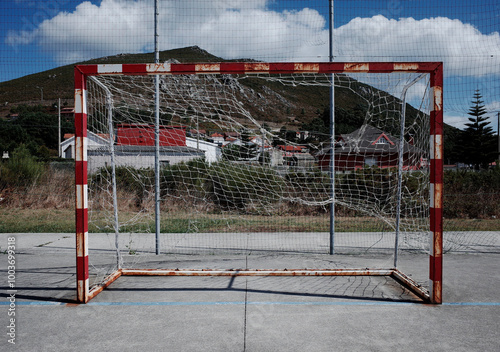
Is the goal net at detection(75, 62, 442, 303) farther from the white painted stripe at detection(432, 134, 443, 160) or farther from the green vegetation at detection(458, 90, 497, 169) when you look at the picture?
the green vegetation at detection(458, 90, 497, 169)

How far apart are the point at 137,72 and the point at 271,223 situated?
6.87 m

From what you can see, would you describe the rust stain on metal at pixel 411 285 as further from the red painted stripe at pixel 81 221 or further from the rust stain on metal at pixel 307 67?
the red painted stripe at pixel 81 221

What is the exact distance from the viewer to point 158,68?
490cm

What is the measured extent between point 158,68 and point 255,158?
3.71 metres

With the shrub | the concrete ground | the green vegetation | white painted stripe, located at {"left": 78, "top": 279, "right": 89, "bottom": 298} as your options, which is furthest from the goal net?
the green vegetation

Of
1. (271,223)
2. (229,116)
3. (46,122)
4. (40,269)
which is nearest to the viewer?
(40,269)

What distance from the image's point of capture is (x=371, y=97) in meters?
6.44

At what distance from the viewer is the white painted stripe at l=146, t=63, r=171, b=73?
4879mm

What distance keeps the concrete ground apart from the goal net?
305mm

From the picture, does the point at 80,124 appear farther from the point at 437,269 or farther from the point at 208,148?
the point at 437,269

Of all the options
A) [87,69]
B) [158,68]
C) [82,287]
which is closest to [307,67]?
[158,68]

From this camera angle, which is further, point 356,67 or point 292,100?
point 292,100

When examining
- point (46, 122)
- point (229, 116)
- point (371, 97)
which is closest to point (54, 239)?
point (229, 116)

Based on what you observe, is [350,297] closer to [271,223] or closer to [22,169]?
[271,223]
